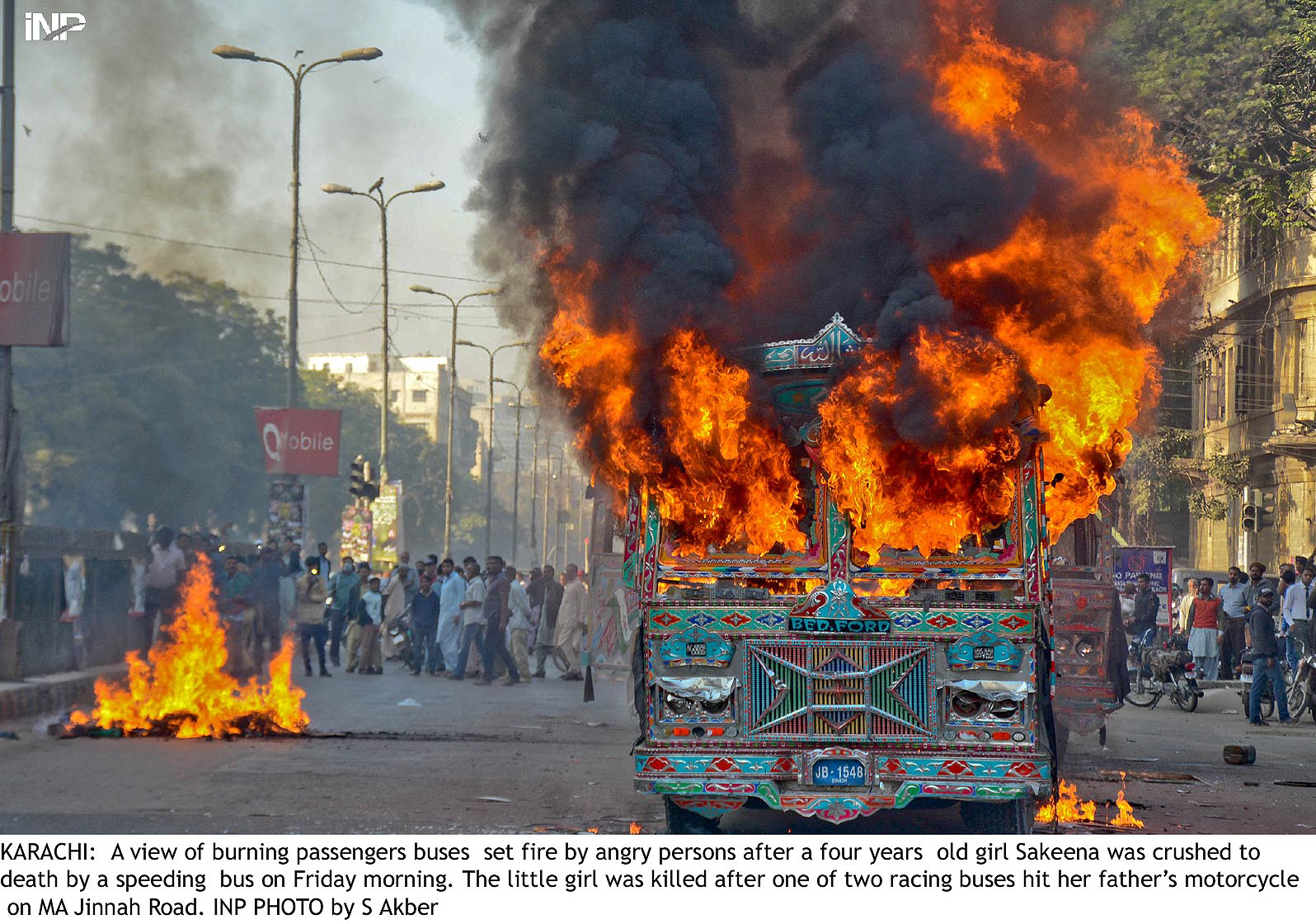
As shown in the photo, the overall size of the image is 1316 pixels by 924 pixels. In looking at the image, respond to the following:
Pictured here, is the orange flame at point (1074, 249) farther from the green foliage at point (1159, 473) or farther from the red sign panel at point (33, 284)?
the green foliage at point (1159, 473)

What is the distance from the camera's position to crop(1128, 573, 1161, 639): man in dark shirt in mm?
A: 25078

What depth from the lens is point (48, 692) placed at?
1858 centimetres

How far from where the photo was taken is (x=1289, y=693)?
21.8m

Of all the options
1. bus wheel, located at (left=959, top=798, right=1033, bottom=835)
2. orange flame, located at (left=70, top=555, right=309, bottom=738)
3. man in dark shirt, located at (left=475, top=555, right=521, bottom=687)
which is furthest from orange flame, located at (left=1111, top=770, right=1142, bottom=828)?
man in dark shirt, located at (left=475, top=555, right=521, bottom=687)

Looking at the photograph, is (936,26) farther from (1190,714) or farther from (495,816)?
(1190,714)

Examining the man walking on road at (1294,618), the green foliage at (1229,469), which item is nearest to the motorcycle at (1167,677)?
the man walking on road at (1294,618)

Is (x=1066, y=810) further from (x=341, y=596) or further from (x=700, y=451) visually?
(x=341, y=596)

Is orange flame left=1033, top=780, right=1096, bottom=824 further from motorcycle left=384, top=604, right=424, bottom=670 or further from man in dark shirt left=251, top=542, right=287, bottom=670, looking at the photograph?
motorcycle left=384, top=604, right=424, bottom=670

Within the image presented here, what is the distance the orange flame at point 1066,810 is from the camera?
10680mm

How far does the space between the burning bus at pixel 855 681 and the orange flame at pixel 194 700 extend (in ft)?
25.7

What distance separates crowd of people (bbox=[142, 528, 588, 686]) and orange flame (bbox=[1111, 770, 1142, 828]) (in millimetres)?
13383

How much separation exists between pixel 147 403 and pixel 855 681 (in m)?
55.2
